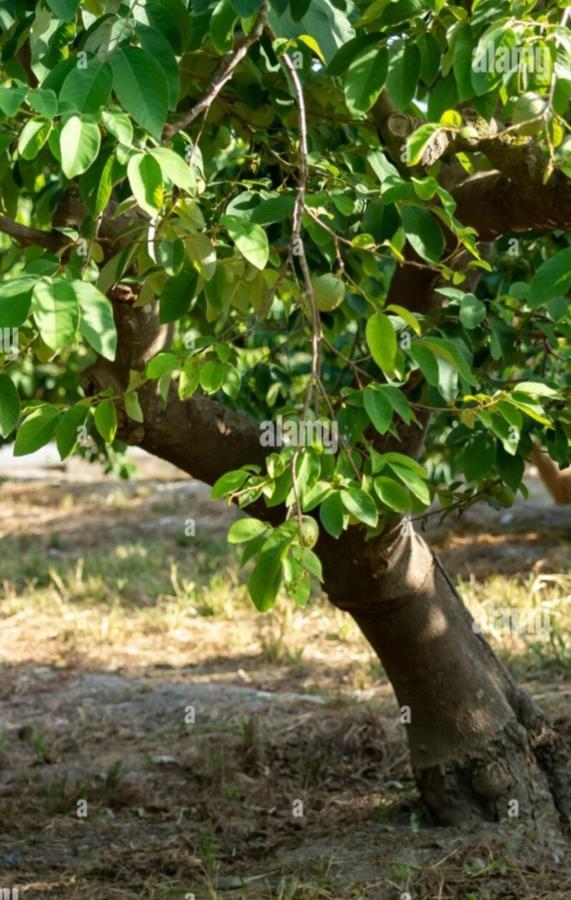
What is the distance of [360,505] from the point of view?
1.98m

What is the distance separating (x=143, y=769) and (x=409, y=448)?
2.01m

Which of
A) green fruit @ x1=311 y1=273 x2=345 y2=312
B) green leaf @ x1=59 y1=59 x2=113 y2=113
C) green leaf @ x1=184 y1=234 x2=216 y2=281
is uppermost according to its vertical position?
green leaf @ x1=59 y1=59 x2=113 y2=113

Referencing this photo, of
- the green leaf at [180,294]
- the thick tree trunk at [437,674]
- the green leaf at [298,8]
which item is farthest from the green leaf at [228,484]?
the thick tree trunk at [437,674]

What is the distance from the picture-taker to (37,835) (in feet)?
13.8

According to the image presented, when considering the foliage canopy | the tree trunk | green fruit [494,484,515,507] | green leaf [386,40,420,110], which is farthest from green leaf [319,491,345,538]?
the tree trunk

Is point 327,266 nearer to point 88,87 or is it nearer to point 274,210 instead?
point 274,210

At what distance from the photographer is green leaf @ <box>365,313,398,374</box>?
2.06 metres

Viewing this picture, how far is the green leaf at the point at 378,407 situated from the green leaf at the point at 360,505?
16cm

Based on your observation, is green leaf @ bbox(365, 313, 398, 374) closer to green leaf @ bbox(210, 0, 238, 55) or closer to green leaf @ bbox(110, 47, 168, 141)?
green leaf @ bbox(110, 47, 168, 141)

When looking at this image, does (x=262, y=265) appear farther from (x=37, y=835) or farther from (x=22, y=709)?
(x=22, y=709)

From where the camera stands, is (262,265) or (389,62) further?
(389,62)

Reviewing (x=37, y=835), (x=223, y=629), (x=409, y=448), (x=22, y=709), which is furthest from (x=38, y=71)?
(x=223, y=629)

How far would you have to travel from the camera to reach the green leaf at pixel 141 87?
1.92 meters

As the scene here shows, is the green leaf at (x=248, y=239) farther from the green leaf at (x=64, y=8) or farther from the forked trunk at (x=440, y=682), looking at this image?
the forked trunk at (x=440, y=682)
